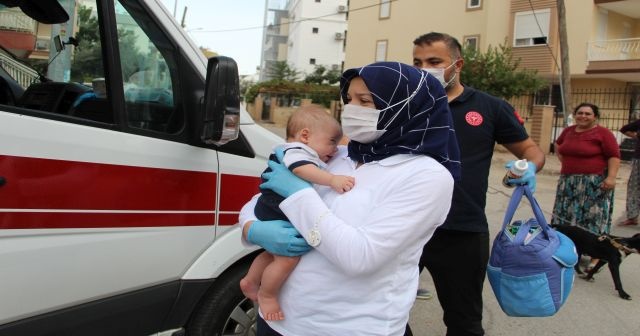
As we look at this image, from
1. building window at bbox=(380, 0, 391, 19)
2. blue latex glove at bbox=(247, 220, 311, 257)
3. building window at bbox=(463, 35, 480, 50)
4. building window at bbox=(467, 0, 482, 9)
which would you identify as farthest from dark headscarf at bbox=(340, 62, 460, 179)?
building window at bbox=(380, 0, 391, 19)

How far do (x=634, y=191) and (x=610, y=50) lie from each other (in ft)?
58.2

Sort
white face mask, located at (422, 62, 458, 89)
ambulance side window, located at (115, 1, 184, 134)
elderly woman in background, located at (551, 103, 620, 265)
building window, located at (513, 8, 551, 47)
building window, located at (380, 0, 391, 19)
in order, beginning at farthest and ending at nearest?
building window, located at (380, 0, 391, 19) < building window, located at (513, 8, 551, 47) < elderly woman in background, located at (551, 103, 620, 265) < white face mask, located at (422, 62, 458, 89) < ambulance side window, located at (115, 1, 184, 134)

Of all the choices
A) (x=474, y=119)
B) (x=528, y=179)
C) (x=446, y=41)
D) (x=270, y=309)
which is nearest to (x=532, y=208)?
(x=528, y=179)

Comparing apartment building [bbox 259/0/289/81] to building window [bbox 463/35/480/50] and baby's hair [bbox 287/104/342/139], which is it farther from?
baby's hair [bbox 287/104/342/139]

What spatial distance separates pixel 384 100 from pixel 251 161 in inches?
48.0

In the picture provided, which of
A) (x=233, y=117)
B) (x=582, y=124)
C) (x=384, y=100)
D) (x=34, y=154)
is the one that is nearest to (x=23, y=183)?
(x=34, y=154)

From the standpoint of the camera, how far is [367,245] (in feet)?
4.76

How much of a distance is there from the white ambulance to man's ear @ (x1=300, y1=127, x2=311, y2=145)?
50cm

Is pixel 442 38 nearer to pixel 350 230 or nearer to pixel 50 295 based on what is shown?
pixel 350 230

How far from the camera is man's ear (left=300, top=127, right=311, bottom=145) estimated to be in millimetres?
1874

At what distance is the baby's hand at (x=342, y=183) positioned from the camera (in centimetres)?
163

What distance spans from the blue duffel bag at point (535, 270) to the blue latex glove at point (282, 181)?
1340 mm

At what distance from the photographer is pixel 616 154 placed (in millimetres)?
5426

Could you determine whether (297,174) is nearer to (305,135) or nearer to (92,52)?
(305,135)
